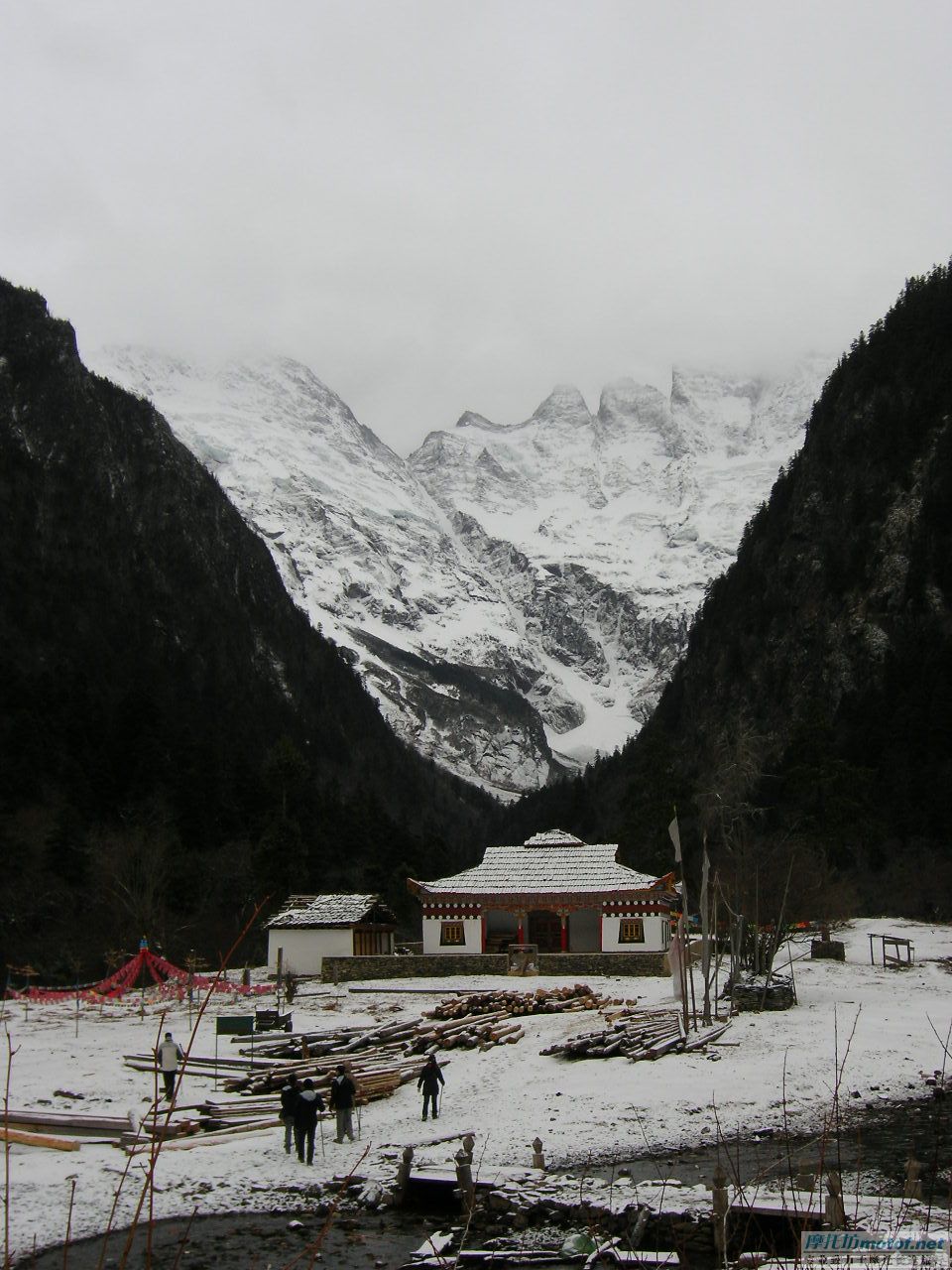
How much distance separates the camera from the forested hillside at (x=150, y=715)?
2665 inches

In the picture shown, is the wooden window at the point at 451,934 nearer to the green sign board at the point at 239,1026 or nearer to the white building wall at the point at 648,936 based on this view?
the white building wall at the point at 648,936

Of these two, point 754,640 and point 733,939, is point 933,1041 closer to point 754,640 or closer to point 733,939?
point 733,939

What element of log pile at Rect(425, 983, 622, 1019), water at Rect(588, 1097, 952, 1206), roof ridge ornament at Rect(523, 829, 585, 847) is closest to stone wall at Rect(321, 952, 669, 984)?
log pile at Rect(425, 983, 622, 1019)

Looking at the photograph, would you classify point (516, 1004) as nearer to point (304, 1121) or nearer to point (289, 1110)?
point (289, 1110)

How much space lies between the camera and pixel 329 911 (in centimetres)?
5109

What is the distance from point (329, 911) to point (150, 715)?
146 feet

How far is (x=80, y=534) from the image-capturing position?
126 metres

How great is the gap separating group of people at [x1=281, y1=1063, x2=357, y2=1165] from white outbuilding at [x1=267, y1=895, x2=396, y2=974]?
2561 centimetres

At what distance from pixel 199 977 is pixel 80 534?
8900 cm

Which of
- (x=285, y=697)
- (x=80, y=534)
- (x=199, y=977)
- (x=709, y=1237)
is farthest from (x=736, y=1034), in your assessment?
(x=285, y=697)

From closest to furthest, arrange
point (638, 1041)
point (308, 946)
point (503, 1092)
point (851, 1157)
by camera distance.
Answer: point (851, 1157) → point (503, 1092) → point (638, 1041) → point (308, 946)

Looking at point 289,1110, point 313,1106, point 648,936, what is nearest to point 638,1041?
point 289,1110

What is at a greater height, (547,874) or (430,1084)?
(547,874)

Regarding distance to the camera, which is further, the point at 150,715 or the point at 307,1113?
the point at 150,715
